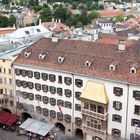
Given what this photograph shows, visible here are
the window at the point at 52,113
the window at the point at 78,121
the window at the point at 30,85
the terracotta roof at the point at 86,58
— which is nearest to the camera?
the terracotta roof at the point at 86,58

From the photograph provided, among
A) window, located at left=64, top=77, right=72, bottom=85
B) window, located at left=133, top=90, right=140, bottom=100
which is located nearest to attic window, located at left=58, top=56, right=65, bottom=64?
window, located at left=64, top=77, right=72, bottom=85

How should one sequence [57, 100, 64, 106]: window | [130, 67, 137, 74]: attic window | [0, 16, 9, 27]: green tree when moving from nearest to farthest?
1. [130, 67, 137, 74]: attic window
2. [57, 100, 64, 106]: window
3. [0, 16, 9, 27]: green tree

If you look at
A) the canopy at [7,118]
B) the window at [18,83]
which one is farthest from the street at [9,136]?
the window at [18,83]

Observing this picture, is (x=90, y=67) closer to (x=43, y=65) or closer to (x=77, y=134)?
(x=43, y=65)

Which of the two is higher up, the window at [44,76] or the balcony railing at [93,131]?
the window at [44,76]

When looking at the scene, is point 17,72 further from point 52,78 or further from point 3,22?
point 3,22

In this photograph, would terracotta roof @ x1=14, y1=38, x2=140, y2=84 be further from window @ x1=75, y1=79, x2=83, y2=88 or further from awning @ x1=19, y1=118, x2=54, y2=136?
awning @ x1=19, y1=118, x2=54, y2=136

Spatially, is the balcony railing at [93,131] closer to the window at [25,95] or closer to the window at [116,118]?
the window at [116,118]
